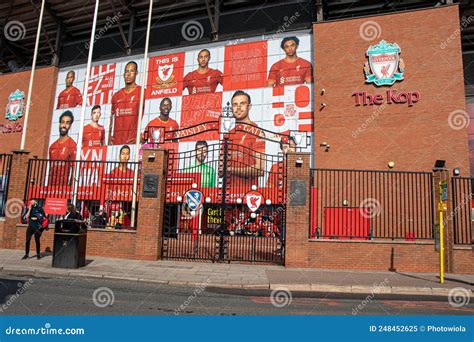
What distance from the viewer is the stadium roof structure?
25.5 metres

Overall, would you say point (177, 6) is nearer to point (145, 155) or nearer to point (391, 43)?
point (391, 43)

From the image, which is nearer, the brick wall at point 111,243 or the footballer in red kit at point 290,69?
the brick wall at point 111,243

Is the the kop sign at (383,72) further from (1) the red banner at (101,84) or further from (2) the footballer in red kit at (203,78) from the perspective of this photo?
(1) the red banner at (101,84)

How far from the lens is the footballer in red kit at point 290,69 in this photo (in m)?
24.5

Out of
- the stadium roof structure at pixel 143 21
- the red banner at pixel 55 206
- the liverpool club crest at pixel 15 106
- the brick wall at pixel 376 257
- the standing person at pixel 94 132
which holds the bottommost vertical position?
the brick wall at pixel 376 257

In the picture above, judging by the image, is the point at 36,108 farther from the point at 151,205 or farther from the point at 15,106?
the point at 151,205

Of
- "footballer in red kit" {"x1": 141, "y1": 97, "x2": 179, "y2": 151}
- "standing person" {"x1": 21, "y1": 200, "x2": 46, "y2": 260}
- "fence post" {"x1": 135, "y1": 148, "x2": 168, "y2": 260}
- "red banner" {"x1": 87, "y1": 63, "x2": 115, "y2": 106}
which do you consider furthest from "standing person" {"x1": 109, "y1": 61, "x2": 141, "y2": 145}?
"standing person" {"x1": 21, "y1": 200, "x2": 46, "y2": 260}

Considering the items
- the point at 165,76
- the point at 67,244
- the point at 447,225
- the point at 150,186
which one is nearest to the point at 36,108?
the point at 165,76

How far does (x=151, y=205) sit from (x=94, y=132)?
19593 mm

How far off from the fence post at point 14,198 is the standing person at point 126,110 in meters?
13.8

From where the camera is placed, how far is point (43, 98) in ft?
105

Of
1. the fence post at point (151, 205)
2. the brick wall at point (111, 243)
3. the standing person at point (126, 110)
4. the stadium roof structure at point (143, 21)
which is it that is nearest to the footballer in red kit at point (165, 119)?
the standing person at point (126, 110)

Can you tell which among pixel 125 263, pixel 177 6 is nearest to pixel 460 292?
pixel 125 263

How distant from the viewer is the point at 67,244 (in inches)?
427
